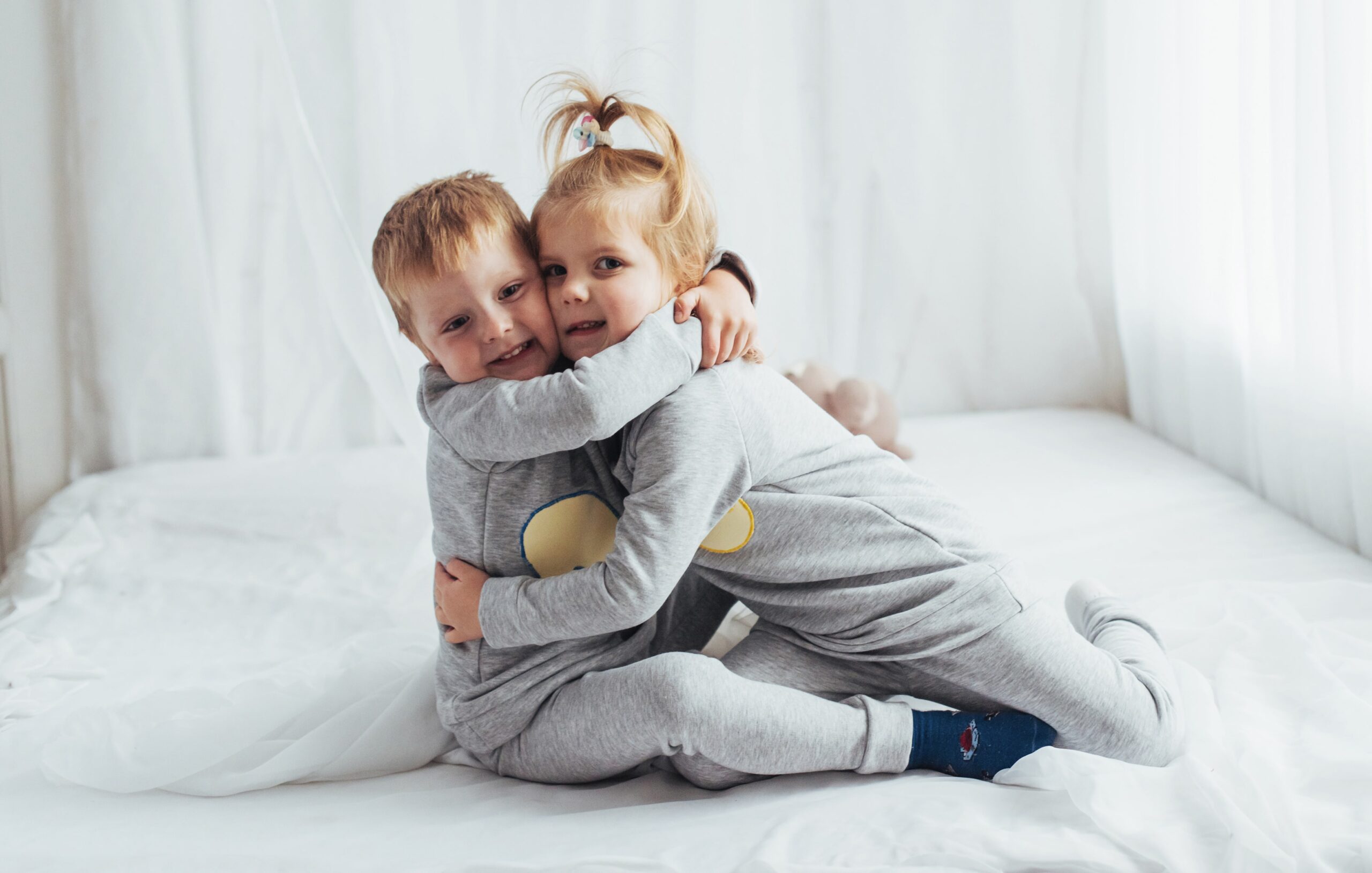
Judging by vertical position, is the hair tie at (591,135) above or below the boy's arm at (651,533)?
above

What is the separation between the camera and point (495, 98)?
192 centimetres

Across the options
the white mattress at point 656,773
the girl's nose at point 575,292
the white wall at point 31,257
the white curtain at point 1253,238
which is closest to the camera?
the white mattress at point 656,773

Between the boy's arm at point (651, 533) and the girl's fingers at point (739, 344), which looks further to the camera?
the girl's fingers at point (739, 344)

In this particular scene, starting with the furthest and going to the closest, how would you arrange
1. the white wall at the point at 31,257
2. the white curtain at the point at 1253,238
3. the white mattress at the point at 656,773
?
the white wall at the point at 31,257
the white curtain at the point at 1253,238
the white mattress at the point at 656,773

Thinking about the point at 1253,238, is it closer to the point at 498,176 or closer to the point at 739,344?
the point at 739,344

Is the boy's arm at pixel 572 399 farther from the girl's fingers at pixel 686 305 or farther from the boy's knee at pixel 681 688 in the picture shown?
the boy's knee at pixel 681 688

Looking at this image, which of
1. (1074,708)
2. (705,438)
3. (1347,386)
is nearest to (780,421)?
(705,438)

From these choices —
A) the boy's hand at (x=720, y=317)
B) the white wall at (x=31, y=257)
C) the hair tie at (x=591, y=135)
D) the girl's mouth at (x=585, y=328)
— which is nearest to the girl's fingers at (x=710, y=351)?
the boy's hand at (x=720, y=317)

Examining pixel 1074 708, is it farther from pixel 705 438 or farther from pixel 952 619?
pixel 705 438

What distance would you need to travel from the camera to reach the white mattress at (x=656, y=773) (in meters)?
0.92

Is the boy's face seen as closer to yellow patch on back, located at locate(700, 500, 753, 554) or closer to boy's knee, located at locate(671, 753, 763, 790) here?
yellow patch on back, located at locate(700, 500, 753, 554)

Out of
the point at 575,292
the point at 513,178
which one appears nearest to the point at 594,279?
the point at 575,292

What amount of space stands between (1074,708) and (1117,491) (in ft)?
2.98

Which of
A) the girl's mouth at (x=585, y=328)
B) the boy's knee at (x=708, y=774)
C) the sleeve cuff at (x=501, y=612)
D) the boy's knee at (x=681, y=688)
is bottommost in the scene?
the boy's knee at (x=708, y=774)
